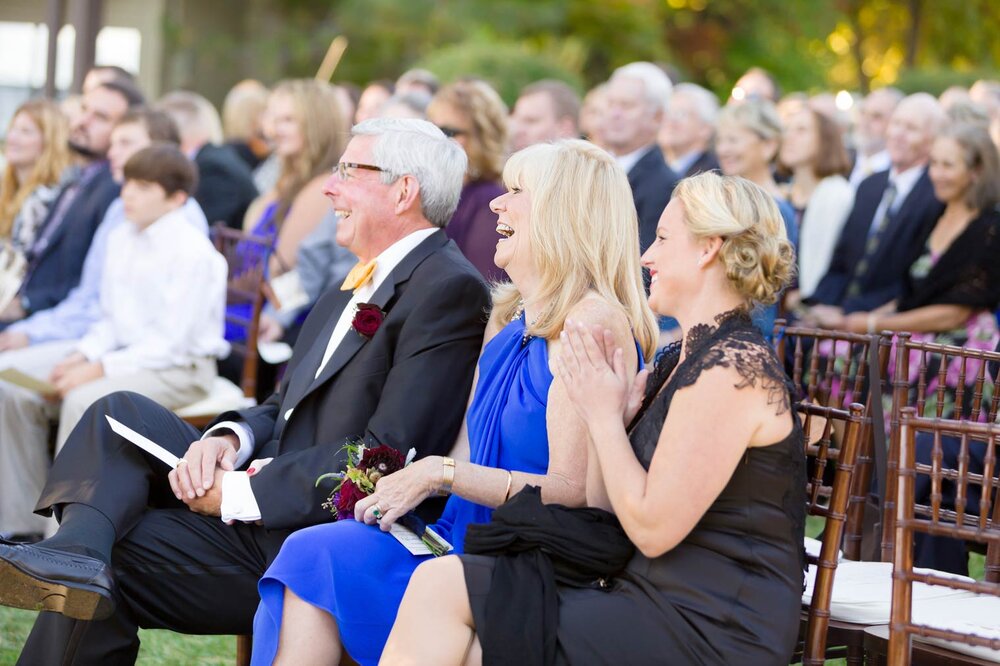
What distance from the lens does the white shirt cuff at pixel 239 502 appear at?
138 inches

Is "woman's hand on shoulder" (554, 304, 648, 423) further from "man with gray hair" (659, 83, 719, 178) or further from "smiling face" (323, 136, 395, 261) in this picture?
"man with gray hair" (659, 83, 719, 178)

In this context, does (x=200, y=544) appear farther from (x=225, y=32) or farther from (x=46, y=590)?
(x=225, y=32)

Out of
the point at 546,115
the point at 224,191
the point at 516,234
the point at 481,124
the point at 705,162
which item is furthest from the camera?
the point at 224,191

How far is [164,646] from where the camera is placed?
4547 mm

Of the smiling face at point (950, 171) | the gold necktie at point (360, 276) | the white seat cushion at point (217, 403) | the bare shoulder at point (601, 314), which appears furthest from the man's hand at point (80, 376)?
the smiling face at point (950, 171)

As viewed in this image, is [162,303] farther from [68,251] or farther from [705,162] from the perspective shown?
[705,162]

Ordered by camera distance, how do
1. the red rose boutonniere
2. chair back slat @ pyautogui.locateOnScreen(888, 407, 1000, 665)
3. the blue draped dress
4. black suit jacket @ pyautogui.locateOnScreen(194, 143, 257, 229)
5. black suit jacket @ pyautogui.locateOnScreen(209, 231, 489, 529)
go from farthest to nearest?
black suit jacket @ pyautogui.locateOnScreen(194, 143, 257, 229)
the red rose boutonniere
black suit jacket @ pyautogui.locateOnScreen(209, 231, 489, 529)
the blue draped dress
chair back slat @ pyautogui.locateOnScreen(888, 407, 1000, 665)

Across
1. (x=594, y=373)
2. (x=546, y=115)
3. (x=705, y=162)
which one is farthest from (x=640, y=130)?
(x=594, y=373)

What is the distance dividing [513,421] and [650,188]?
294 cm

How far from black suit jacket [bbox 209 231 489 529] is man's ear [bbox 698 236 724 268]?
0.90 m

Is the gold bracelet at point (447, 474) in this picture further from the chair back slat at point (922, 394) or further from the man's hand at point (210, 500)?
the chair back slat at point (922, 394)

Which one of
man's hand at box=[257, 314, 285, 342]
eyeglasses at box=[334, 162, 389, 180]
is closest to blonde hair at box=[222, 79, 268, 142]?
man's hand at box=[257, 314, 285, 342]

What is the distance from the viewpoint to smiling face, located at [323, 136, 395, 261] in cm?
378

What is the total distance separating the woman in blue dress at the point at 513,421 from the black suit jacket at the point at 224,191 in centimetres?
468
